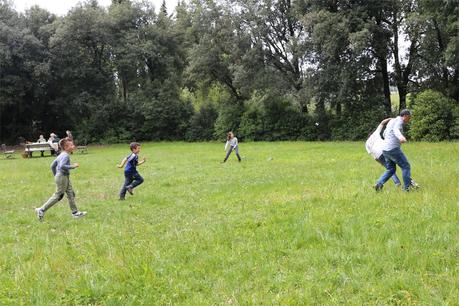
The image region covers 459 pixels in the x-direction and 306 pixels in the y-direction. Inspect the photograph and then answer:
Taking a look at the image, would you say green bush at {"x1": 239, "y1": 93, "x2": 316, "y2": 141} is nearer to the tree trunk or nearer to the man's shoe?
the tree trunk

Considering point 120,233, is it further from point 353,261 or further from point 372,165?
point 372,165

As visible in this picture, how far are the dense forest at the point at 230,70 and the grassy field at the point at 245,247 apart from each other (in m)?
19.7

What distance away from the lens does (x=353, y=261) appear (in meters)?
5.89

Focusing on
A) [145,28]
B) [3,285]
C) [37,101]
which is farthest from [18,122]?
[3,285]

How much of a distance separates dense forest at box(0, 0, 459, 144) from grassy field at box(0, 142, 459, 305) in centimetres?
1970

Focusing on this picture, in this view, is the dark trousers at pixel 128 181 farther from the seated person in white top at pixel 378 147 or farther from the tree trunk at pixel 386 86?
the tree trunk at pixel 386 86

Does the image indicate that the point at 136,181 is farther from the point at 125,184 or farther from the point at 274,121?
the point at 274,121

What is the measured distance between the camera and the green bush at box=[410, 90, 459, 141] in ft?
92.5

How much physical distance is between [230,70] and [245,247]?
33.2 m

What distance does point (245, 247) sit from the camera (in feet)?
22.2

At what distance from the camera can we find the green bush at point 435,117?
28.2m

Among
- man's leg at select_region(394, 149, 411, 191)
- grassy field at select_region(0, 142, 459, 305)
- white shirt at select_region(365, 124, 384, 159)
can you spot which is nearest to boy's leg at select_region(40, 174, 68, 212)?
grassy field at select_region(0, 142, 459, 305)

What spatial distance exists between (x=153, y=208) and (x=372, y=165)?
896 centimetres

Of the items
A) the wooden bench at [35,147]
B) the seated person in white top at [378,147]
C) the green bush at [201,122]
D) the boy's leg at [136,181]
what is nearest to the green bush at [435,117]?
the seated person in white top at [378,147]
